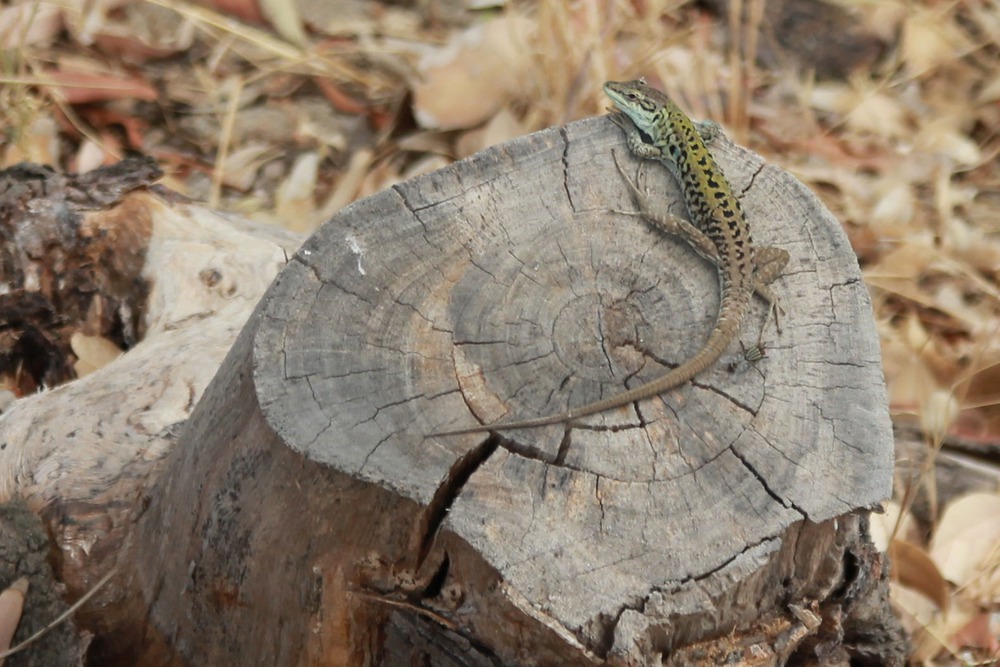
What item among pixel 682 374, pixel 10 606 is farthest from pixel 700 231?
pixel 10 606

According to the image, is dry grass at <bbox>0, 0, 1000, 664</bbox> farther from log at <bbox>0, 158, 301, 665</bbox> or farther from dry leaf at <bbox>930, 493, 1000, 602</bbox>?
log at <bbox>0, 158, 301, 665</bbox>

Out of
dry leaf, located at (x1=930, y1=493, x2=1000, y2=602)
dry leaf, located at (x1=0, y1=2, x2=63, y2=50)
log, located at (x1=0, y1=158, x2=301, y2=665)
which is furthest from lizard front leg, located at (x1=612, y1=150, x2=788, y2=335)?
dry leaf, located at (x1=0, y1=2, x2=63, y2=50)

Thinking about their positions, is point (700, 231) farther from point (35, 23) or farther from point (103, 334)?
point (35, 23)

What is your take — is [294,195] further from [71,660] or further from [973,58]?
[973,58]

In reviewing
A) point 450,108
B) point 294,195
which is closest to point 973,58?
point 450,108

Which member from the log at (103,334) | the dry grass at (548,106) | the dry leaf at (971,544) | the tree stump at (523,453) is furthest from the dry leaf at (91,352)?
the dry leaf at (971,544)
